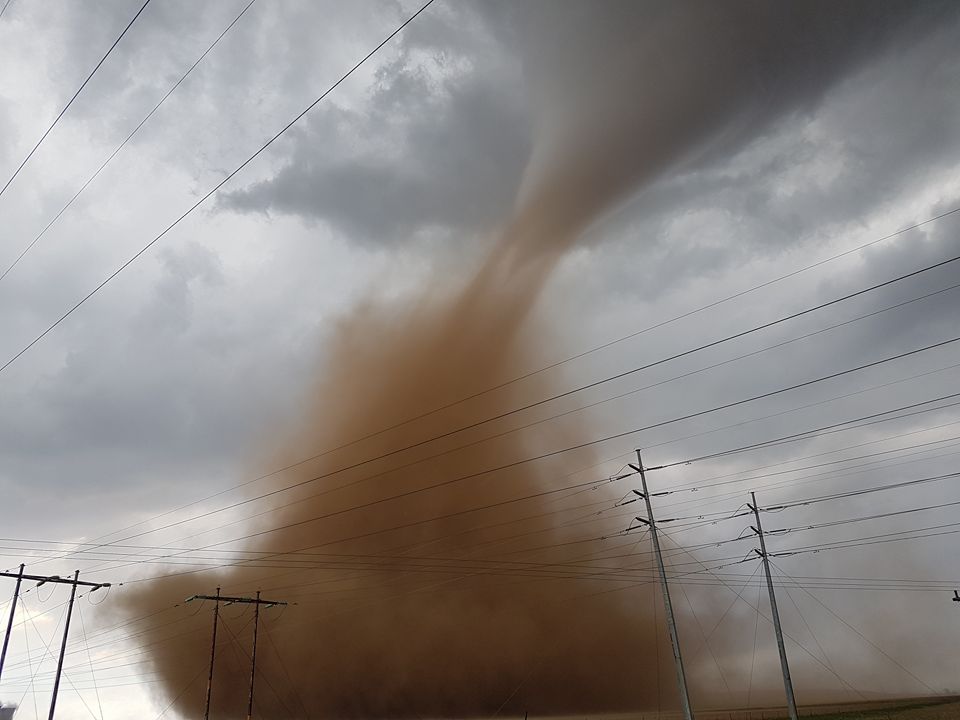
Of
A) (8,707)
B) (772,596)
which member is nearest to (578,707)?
(772,596)

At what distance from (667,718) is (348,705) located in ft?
157

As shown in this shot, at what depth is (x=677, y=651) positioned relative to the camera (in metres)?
31.3

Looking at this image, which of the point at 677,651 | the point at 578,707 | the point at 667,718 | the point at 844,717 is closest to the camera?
the point at 677,651

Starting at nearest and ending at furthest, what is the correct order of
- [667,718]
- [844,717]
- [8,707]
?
[844,717] < [667,718] < [8,707]

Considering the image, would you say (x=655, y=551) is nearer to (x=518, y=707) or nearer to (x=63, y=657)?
(x=63, y=657)

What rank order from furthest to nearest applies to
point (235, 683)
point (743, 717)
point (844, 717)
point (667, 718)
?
point (235, 683) < point (667, 718) < point (743, 717) < point (844, 717)

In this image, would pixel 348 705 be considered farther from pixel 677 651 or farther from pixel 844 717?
pixel 677 651

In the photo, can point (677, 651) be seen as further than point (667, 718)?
No

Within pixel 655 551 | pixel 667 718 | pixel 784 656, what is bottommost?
pixel 667 718

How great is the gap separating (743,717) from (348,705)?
189ft

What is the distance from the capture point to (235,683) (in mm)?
108250

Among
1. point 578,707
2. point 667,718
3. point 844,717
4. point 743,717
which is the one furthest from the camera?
point 578,707

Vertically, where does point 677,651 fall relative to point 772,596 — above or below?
below

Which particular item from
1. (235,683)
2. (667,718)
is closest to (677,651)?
(667,718)
